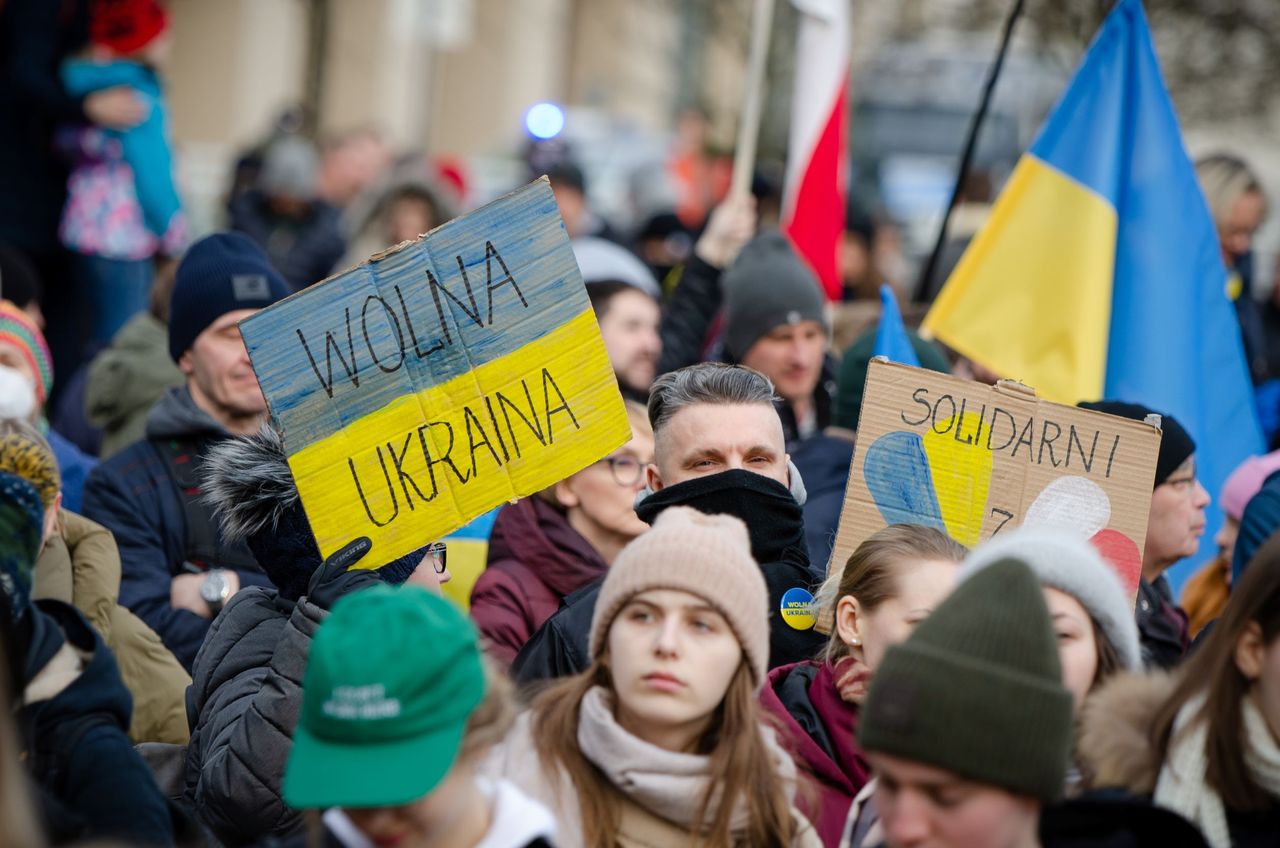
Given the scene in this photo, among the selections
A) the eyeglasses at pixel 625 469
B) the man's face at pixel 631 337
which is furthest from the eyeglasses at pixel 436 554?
the man's face at pixel 631 337

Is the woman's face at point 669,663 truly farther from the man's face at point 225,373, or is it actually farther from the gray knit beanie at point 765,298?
Result: the gray knit beanie at point 765,298

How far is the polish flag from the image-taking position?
29.4 feet

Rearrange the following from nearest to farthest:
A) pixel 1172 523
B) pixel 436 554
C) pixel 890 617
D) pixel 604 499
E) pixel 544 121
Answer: pixel 890 617, pixel 436 554, pixel 604 499, pixel 1172 523, pixel 544 121

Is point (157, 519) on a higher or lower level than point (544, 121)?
higher

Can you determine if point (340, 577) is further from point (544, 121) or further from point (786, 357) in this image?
point (544, 121)

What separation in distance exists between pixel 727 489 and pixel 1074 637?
1.12 m

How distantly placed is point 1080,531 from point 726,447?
96 centimetres

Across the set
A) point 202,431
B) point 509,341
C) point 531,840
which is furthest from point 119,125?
point 531,840

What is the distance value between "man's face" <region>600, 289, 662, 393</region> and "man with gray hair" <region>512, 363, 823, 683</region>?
198cm

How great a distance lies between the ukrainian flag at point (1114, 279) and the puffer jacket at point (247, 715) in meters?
3.47

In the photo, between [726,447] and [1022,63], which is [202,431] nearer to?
[726,447]

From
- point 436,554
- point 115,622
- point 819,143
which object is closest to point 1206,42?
point 819,143

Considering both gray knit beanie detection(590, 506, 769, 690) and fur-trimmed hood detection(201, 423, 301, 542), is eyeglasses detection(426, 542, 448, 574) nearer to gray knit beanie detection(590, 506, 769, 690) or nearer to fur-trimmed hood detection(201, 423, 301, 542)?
fur-trimmed hood detection(201, 423, 301, 542)

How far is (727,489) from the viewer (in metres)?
4.65
